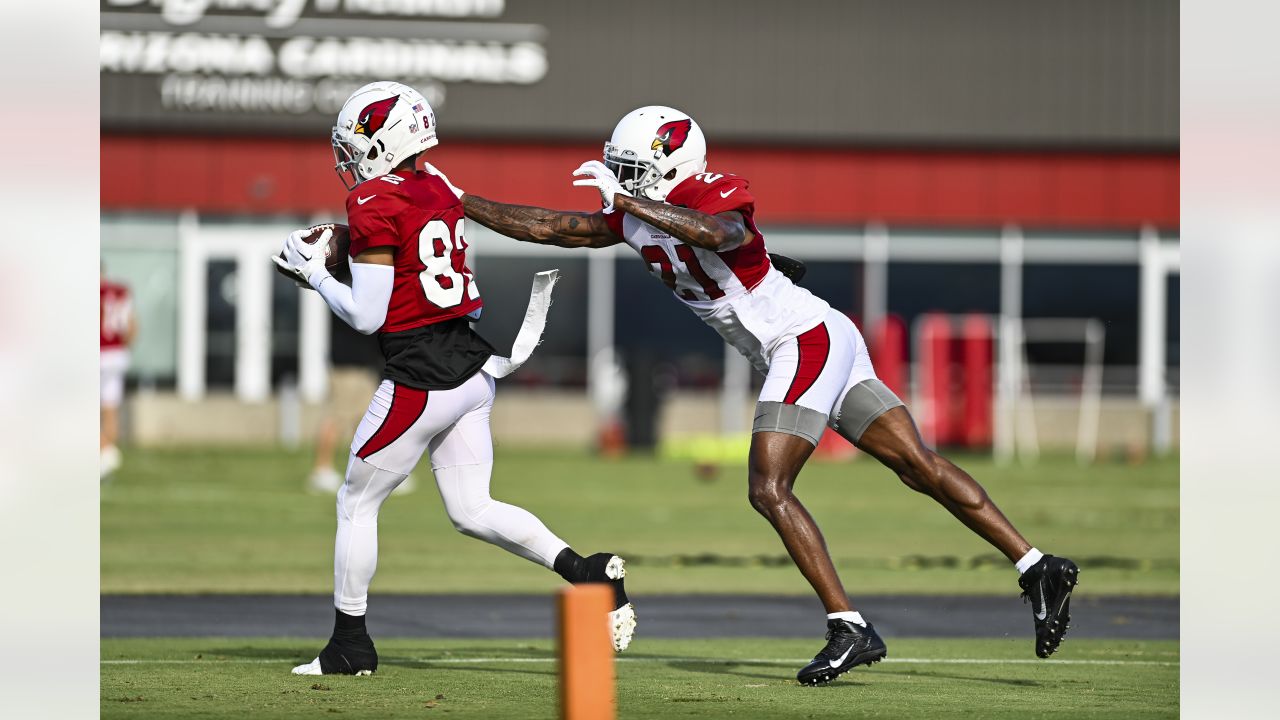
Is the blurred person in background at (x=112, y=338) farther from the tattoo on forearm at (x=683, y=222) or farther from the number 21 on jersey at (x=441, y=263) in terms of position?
the tattoo on forearm at (x=683, y=222)

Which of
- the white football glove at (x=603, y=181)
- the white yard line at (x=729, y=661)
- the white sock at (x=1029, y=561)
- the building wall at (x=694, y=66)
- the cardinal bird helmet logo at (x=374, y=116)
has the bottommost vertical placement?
the white yard line at (x=729, y=661)

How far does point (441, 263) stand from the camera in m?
7.30

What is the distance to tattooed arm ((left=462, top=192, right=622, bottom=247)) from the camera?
7.77 metres

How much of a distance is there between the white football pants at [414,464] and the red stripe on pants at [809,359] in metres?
1.11

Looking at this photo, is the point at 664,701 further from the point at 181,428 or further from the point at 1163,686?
the point at 181,428

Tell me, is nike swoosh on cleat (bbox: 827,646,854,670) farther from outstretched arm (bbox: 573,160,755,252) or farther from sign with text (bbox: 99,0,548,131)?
sign with text (bbox: 99,0,548,131)

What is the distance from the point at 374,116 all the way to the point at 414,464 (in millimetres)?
1391

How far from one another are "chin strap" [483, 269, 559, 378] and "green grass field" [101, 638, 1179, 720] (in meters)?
1.25

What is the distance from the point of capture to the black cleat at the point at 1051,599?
7.10 meters

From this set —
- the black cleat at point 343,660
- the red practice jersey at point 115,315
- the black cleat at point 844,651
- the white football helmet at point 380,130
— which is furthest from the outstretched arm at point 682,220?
the red practice jersey at point 115,315

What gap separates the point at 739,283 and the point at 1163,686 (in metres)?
2.37

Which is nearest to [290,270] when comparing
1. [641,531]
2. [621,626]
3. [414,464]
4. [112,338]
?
[414,464]

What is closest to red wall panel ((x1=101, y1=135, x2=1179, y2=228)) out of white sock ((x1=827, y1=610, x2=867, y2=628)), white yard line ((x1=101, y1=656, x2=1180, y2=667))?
white yard line ((x1=101, y1=656, x2=1180, y2=667))

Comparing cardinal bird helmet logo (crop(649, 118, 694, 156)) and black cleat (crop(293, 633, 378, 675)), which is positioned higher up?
cardinal bird helmet logo (crop(649, 118, 694, 156))
